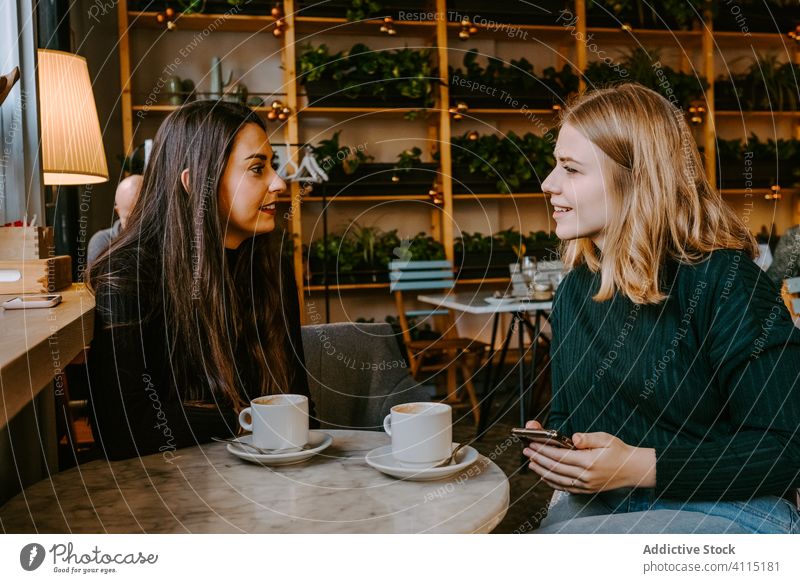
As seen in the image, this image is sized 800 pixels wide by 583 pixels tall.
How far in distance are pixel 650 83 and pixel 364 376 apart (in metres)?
3.11

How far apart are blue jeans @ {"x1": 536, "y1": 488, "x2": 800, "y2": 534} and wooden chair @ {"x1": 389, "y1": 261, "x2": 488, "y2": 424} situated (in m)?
2.19

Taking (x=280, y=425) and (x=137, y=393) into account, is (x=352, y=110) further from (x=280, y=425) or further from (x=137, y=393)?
(x=280, y=425)

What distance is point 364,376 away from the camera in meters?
1.69

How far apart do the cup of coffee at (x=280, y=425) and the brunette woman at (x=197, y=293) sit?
0.13 metres

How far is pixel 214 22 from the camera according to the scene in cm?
339

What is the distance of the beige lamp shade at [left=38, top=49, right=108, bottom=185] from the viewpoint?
1.47m

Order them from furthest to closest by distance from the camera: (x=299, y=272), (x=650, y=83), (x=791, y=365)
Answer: (x=650, y=83), (x=299, y=272), (x=791, y=365)

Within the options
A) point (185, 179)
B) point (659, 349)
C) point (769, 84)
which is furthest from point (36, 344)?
point (769, 84)

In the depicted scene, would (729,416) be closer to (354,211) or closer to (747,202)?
(354,211)

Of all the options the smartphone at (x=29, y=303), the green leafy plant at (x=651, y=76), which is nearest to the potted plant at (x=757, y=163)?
the green leafy plant at (x=651, y=76)

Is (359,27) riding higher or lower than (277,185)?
higher

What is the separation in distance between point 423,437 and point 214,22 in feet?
10.2

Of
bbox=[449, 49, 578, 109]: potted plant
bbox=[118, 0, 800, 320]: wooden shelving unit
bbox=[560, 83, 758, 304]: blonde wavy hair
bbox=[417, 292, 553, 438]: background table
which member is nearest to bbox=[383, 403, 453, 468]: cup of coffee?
bbox=[560, 83, 758, 304]: blonde wavy hair
